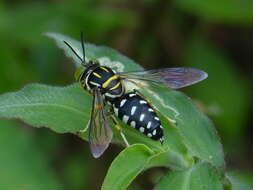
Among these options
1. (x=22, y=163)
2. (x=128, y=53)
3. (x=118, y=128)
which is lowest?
(x=22, y=163)

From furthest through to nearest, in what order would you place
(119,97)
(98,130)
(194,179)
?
(119,97), (98,130), (194,179)

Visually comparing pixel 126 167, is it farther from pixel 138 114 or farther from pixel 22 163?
pixel 22 163

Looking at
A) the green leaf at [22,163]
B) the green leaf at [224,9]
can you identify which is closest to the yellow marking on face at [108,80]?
the green leaf at [22,163]

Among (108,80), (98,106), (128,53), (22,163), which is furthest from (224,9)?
(98,106)

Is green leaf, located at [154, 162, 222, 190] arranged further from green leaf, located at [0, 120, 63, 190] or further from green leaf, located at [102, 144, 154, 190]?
green leaf, located at [0, 120, 63, 190]

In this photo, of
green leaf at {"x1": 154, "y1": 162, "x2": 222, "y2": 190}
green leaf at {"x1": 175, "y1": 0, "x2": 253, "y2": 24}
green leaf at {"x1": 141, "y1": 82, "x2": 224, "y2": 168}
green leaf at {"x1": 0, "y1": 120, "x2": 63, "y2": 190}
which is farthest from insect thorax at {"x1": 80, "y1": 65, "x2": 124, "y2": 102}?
green leaf at {"x1": 175, "y1": 0, "x2": 253, "y2": 24}

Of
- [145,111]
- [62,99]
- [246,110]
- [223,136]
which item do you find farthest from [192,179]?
[246,110]
